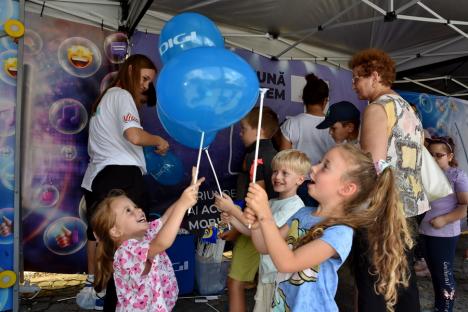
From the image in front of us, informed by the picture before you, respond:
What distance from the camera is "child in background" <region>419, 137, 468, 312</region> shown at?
91.4 inches

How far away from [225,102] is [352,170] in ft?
1.72

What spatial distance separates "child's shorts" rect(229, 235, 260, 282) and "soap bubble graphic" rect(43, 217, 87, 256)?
143 centimetres

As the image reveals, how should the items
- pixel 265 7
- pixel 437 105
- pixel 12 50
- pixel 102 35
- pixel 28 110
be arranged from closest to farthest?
pixel 12 50 < pixel 28 110 < pixel 102 35 < pixel 265 7 < pixel 437 105

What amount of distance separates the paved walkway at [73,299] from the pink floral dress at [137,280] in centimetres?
122

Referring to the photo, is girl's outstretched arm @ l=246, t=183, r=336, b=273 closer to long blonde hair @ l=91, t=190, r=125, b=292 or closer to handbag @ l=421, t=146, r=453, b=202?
long blonde hair @ l=91, t=190, r=125, b=292

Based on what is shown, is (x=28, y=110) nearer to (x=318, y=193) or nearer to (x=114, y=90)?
(x=114, y=90)

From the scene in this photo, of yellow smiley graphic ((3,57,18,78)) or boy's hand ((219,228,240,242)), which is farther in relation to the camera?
yellow smiley graphic ((3,57,18,78))

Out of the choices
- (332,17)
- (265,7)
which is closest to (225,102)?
(265,7)

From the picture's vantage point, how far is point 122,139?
2291 mm

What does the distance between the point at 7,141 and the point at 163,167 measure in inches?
40.7

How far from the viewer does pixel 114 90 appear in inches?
88.9

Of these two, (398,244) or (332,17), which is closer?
(398,244)

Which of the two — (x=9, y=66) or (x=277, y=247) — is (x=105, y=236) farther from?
(x=9, y=66)

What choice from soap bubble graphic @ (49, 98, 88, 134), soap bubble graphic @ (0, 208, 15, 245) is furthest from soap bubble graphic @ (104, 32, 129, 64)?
soap bubble graphic @ (0, 208, 15, 245)
